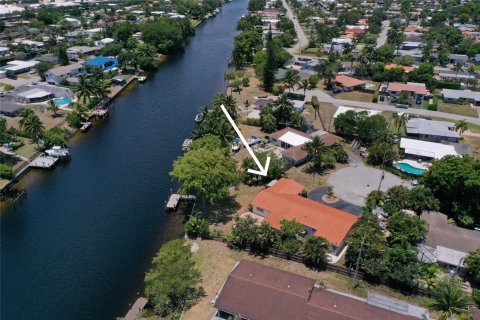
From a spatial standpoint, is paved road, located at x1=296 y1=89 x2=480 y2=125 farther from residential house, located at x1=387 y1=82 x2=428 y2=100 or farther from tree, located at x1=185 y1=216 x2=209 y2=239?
tree, located at x1=185 y1=216 x2=209 y2=239

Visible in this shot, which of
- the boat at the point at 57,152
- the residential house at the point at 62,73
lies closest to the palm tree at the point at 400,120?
the boat at the point at 57,152

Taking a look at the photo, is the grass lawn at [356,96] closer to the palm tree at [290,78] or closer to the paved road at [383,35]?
the palm tree at [290,78]

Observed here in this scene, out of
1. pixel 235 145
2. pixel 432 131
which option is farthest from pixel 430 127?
pixel 235 145

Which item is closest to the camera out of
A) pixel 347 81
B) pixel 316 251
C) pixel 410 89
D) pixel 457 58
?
pixel 316 251

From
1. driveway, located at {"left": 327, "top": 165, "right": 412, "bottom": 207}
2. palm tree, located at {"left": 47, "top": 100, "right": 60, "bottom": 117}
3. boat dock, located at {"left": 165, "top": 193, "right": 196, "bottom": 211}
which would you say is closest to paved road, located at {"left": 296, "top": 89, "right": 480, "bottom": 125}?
driveway, located at {"left": 327, "top": 165, "right": 412, "bottom": 207}

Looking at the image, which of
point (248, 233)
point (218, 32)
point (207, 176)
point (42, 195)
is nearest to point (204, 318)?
point (248, 233)

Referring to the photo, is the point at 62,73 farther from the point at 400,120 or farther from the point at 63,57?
the point at 400,120
